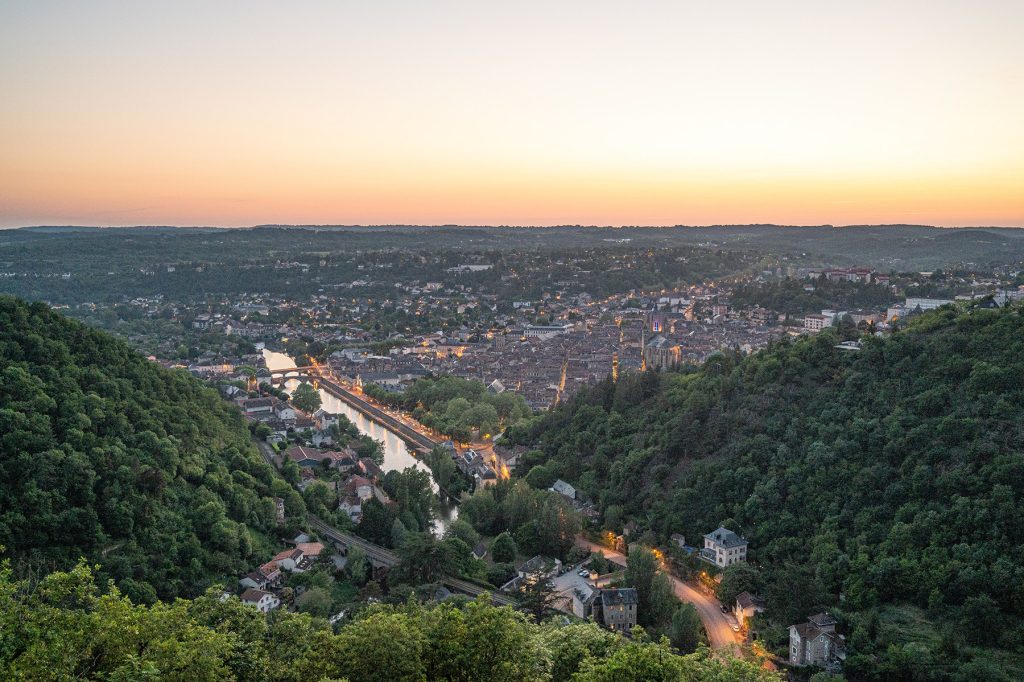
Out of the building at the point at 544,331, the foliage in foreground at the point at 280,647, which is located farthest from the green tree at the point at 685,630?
the building at the point at 544,331

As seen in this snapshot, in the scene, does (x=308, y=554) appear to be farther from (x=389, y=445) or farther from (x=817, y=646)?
(x=389, y=445)

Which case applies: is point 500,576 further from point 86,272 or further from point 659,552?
point 86,272

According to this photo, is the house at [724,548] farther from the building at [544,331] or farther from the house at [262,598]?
the building at [544,331]

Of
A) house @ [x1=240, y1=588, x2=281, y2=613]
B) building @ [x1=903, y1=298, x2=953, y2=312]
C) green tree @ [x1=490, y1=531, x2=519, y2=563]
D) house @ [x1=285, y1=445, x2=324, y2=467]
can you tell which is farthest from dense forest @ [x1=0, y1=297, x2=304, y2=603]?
building @ [x1=903, y1=298, x2=953, y2=312]

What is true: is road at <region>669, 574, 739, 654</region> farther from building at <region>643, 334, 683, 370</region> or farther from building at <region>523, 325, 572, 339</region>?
building at <region>523, 325, 572, 339</region>

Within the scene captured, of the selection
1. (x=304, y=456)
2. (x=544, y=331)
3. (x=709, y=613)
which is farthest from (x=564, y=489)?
(x=544, y=331)
